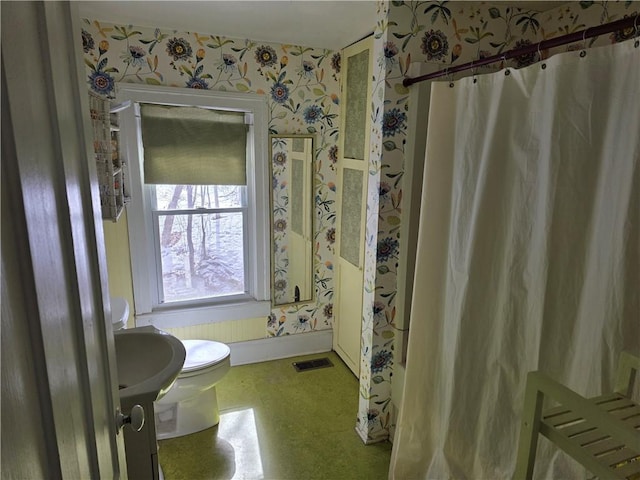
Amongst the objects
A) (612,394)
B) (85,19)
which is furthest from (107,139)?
(612,394)

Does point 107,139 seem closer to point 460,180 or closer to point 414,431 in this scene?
point 460,180

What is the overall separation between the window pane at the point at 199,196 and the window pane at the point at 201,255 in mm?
68

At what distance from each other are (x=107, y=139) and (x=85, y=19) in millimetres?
1026

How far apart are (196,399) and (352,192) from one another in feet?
5.01

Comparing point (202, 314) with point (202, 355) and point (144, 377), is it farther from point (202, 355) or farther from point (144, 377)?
point (144, 377)

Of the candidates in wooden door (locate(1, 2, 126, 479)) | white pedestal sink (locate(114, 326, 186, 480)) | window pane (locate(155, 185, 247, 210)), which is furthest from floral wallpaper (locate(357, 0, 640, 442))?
wooden door (locate(1, 2, 126, 479))

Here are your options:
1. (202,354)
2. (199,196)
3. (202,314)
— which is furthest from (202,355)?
(199,196)

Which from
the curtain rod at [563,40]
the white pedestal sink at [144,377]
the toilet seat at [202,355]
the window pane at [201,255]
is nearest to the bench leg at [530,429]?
the curtain rod at [563,40]

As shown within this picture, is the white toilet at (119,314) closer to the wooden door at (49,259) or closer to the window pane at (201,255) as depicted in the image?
the window pane at (201,255)

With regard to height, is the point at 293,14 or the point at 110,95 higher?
the point at 293,14

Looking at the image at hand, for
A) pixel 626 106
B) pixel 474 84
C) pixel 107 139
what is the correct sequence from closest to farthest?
pixel 626 106, pixel 474 84, pixel 107 139

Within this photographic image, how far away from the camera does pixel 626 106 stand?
3.55 ft

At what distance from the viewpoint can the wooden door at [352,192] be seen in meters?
2.44


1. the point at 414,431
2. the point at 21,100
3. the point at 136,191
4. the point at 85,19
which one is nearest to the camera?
the point at 21,100
